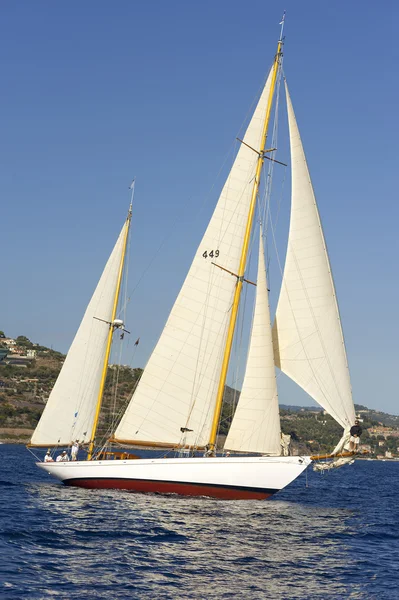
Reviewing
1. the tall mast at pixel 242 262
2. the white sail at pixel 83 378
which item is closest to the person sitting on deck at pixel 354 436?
the tall mast at pixel 242 262

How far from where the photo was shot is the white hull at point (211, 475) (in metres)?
34.7

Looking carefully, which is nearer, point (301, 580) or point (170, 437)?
point (301, 580)

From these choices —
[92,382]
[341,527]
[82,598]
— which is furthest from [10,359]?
[82,598]

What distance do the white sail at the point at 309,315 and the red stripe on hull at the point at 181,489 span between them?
5227mm

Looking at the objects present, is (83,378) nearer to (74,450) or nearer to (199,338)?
(74,450)

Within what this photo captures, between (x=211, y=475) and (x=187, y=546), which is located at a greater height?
(x=211, y=475)

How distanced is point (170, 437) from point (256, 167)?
13.8m

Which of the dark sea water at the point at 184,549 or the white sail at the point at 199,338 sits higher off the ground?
the white sail at the point at 199,338

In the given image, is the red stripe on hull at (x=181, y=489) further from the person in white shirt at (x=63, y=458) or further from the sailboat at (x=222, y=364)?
the person in white shirt at (x=63, y=458)

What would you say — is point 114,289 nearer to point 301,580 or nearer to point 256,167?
point 256,167

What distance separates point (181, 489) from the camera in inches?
1415

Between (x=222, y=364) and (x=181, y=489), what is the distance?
6401 millimetres

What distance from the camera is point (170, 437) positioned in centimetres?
3822

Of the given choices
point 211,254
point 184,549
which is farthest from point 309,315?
point 184,549
